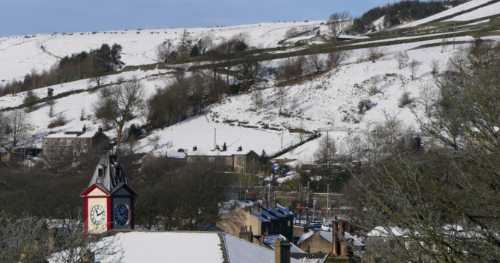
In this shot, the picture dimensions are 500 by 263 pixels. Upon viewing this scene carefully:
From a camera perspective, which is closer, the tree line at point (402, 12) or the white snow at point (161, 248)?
the white snow at point (161, 248)

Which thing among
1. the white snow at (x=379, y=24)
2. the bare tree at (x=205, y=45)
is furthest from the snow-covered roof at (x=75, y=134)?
the white snow at (x=379, y=24)

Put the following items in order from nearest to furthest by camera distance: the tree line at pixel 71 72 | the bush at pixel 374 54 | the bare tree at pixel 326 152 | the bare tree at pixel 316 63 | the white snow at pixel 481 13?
the bare tree at pixel 326 152 < the bush at pixel 374 54 < the bare tree at pixel 316 63 < the white snow at pixel 481 13 < the tree line at pixel 71 72

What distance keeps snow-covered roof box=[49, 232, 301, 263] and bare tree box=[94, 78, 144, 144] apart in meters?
82.2

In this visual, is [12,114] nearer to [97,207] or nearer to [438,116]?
[97,207]

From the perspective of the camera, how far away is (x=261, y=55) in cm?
14425

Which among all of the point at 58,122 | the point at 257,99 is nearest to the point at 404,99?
the point at 257,99

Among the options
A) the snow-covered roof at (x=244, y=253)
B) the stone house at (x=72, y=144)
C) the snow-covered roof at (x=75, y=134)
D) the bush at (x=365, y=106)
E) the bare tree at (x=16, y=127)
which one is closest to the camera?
the snow-covered roof at (x=244, y=253)

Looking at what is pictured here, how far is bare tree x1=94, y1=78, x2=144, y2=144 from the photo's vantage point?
109812 millimetres

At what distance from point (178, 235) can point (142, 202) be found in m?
24.8

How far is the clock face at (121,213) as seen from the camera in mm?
31469

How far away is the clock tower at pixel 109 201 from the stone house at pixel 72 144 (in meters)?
56.8

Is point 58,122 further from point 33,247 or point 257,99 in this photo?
point 33,247

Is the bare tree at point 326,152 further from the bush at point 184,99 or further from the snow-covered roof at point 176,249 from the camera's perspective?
the snow-covered roof at point 176,249

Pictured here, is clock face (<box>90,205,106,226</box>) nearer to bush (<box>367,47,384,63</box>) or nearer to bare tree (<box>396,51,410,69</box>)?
bare tree (<box>396,51,410,69</box>)
